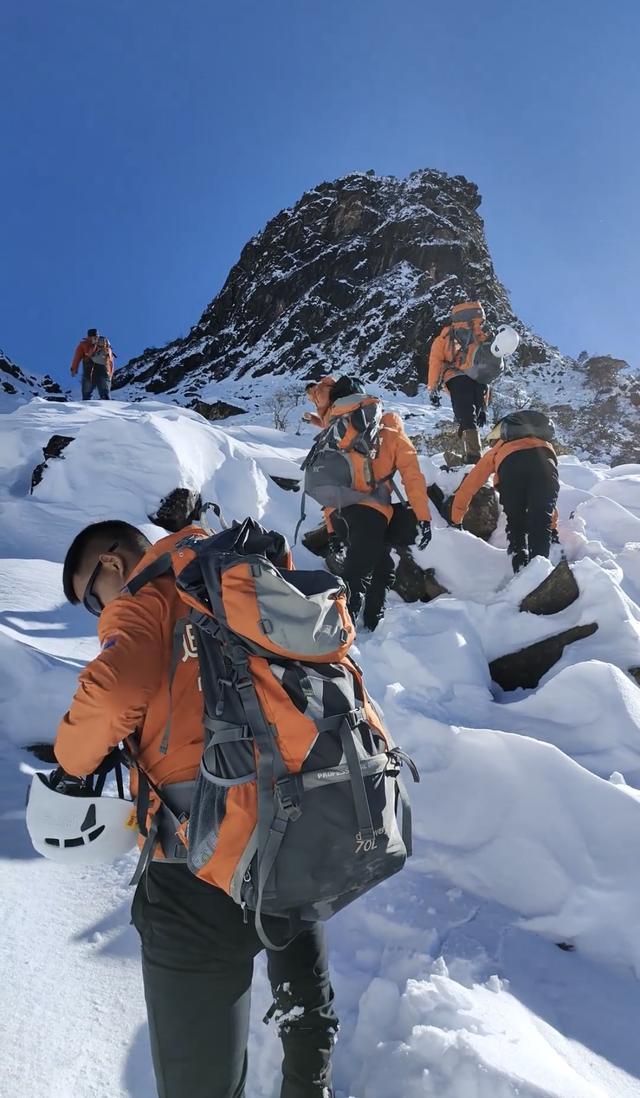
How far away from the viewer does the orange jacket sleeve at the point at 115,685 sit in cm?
117

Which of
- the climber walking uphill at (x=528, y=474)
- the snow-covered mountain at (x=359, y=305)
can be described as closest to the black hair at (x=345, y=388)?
the climber walking uphill at (x=528, y=474)

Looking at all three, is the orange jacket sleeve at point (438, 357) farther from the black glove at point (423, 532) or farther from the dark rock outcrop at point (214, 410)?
the dark rock outcrop at point (214, 410)

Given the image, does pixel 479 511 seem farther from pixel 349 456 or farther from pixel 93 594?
pixel 93 594

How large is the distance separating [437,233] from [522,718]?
5879cm

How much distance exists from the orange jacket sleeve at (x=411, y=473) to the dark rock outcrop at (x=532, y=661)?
3.70ft

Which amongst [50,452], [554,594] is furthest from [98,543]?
[50,452]

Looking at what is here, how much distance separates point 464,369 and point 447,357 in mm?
237

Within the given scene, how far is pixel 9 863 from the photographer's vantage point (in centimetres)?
220

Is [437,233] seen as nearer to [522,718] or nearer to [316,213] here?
[316,213]

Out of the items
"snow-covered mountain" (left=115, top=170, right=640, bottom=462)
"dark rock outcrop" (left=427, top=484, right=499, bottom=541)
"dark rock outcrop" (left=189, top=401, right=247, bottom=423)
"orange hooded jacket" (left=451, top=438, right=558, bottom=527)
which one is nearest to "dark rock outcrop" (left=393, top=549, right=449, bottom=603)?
"orange hooded jacket" (left=451, top=438, right=558, bottom=527)

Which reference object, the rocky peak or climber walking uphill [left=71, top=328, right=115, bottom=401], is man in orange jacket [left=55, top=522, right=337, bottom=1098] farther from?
the rocky peak

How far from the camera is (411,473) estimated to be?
420cm

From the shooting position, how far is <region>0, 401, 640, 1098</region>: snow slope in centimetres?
158

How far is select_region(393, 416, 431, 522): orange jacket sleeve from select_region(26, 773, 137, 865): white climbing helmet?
320cm
